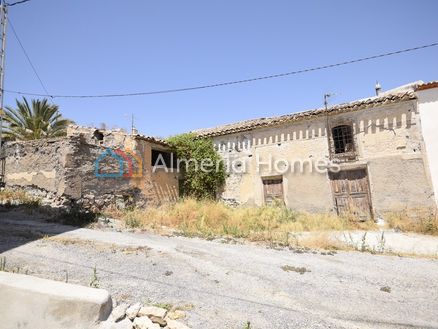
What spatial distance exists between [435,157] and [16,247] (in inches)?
487

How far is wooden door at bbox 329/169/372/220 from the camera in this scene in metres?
10.6

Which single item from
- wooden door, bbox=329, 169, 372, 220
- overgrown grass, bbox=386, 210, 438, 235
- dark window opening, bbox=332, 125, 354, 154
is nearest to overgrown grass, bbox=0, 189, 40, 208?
wooden door, bbox=329, 169, 372, 220

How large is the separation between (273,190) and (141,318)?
395 inches

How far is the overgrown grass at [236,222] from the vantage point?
27.0 ft

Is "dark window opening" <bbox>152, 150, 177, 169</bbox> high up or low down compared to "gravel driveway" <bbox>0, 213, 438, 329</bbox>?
up

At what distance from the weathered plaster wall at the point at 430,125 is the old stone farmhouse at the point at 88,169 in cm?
1039

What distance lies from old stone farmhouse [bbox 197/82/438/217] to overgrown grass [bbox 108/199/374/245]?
1.16 metres

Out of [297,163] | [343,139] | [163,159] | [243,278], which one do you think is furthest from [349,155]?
[243,278]

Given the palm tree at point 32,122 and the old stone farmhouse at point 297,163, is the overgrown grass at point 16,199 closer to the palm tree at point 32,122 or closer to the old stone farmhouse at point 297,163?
the old stone farmhouse at point 297,163

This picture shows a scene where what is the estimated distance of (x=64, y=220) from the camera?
8438 mm

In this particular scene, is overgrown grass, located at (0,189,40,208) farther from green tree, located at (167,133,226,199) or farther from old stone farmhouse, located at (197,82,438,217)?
old stone farmhouse, located at (197,82,438,217)

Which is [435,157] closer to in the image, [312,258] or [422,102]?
[422,102]

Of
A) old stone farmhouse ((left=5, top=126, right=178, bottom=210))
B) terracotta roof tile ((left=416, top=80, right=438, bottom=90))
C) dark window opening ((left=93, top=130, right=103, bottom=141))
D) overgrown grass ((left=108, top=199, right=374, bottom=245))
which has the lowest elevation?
overgrown grass ((left=108, top=199, right=374, bottom=245))

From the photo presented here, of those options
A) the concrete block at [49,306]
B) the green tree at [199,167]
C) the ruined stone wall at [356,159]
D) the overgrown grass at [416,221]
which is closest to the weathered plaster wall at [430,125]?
the ruined stone wall at [356,159]
